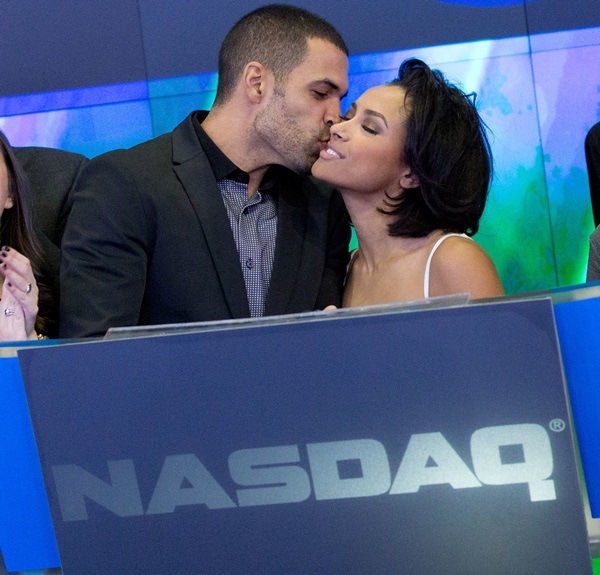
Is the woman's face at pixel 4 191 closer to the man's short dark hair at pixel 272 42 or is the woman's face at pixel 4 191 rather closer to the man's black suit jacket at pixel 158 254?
the man's black suit jacket at pixel 158 254

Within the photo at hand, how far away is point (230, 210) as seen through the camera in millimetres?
2213

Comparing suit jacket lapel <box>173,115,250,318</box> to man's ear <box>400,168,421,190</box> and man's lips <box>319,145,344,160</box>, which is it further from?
man's ear <box>400,168,421,190</box>

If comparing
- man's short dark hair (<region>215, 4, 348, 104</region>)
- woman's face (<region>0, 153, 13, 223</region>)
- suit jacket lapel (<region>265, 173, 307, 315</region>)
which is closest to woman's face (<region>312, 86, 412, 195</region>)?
suit jacket lapel (<region>265, 173, 307, 315</region>)

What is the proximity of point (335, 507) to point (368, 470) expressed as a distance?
0.05 metres

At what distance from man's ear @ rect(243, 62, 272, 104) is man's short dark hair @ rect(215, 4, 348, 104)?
0.7 inches

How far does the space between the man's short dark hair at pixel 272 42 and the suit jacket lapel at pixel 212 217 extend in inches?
12.9

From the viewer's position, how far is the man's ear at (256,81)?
2.42 meters

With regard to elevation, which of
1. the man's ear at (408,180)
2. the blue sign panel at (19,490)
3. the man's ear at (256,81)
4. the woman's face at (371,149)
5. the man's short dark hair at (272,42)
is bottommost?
the blue sign panel at (19,490)

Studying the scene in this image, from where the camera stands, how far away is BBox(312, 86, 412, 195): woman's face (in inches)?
82.8

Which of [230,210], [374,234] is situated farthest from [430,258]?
[230,210]

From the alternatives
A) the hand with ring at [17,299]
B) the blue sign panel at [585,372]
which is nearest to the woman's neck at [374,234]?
the hand with ring at [17,299]

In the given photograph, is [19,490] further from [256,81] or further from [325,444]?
[256,81]

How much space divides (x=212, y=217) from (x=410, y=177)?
0.46 meters

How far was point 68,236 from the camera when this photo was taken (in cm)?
213
